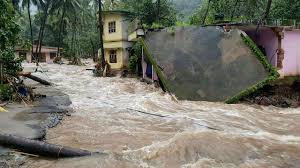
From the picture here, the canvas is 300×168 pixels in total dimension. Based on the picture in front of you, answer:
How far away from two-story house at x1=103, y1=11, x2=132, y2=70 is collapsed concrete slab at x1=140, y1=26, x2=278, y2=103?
10.3m

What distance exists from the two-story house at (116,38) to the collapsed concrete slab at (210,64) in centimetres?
1031

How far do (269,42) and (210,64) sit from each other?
2937 mm

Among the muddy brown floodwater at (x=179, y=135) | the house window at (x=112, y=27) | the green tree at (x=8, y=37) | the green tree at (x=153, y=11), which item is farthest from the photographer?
the house window at (x=112, y=27)

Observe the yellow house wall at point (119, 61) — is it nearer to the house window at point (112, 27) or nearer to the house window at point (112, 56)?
the house window at point (112, 56)

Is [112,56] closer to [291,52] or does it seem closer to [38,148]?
[291,52]

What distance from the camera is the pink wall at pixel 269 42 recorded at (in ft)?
49.5

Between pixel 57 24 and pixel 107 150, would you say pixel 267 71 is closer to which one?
pixel 107 150

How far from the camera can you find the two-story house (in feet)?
86.3

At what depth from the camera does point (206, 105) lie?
43.8 feet

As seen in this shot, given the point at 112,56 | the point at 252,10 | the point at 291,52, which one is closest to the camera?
the point at 291,52

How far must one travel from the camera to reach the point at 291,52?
1510cm

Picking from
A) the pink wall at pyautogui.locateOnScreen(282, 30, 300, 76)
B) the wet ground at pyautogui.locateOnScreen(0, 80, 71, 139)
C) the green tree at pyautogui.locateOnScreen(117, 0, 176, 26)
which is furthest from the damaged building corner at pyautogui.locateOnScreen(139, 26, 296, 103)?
the green tree at pyautogui.locateOnScreen(117, 0, 176, 26)

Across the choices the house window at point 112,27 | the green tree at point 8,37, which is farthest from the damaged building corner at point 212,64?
the house window at point 112,27

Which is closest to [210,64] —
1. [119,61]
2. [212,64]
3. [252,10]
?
[212,64]
